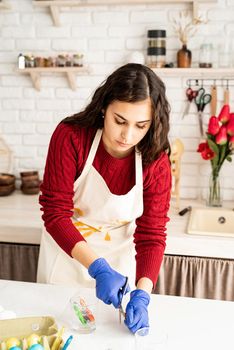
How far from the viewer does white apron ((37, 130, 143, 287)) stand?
5.92 feet

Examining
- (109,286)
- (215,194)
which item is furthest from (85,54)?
(109,286)

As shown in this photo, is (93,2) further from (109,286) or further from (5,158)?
(109,286)

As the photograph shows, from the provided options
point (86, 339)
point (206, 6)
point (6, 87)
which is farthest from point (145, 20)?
point (86, 339)

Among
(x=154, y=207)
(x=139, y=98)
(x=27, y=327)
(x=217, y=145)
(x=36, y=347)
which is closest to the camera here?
(x=36, y=347)

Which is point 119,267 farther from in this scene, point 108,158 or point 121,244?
point 108,158

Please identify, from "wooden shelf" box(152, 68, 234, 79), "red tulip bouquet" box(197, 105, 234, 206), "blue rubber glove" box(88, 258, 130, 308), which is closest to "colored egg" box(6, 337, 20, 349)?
"blue rubber glove" box(88, 258, 130, 308)

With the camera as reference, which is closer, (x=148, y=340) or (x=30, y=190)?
(x=148, y=340)

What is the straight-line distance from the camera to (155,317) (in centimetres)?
144

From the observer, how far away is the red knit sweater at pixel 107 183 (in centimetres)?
162

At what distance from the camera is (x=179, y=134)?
9.53 feet

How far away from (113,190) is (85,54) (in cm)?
133

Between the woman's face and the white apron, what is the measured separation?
23cm

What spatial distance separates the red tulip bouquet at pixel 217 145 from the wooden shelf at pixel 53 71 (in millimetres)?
801

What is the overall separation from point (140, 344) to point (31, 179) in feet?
6.15
